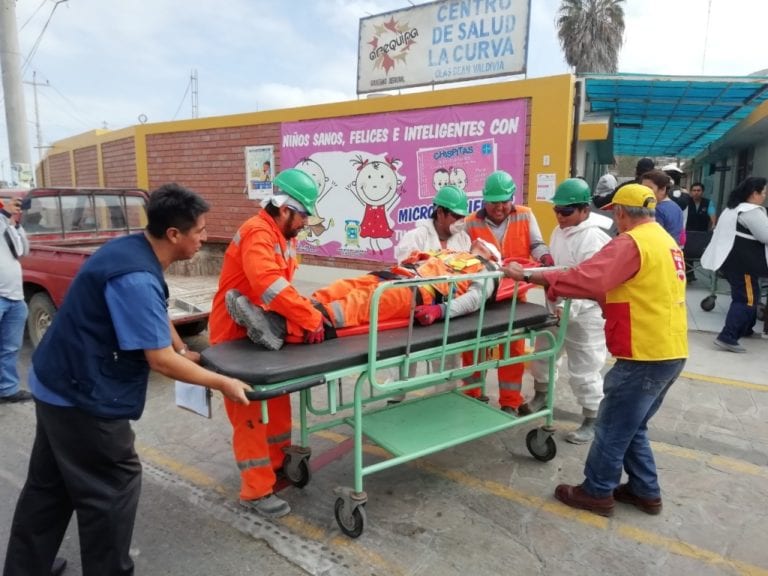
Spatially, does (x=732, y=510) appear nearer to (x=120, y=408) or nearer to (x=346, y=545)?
(x=346, y=545)

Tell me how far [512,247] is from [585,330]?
0.86 meters

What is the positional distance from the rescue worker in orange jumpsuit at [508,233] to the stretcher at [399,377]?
31cm

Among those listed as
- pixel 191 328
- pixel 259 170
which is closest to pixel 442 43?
pixel 259 170

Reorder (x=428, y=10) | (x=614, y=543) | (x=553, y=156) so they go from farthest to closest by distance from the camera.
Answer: (x=428, y=10) < (x=553, y=156) < (x=614, y=543)

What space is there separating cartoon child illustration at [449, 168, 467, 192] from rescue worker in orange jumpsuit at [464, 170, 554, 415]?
125 inches

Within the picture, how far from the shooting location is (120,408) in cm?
213

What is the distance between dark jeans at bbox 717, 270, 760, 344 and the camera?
19.0ft

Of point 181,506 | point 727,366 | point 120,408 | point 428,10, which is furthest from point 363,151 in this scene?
point 120,408

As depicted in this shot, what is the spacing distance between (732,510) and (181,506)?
3120mm

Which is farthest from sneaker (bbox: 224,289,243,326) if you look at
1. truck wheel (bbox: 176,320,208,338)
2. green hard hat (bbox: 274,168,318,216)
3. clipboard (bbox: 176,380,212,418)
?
truck wheel (bbox: 176,320,208,338)

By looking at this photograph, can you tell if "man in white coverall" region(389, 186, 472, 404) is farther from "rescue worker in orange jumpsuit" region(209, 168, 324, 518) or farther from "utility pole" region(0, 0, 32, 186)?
"utility pole" region(0, 0, 32, 186)

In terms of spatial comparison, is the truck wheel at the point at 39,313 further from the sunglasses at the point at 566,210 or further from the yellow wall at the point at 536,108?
the yellow wall at the point at 536,108

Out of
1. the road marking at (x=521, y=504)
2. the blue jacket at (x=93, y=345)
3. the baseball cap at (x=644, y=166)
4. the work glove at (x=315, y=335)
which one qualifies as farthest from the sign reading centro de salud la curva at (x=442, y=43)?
the blue jacket at (x=93, y=345)

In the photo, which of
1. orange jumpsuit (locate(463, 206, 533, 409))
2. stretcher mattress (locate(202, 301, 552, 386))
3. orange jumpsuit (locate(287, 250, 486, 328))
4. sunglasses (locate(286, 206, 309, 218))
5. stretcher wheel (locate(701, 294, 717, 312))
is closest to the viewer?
stretcher mattress (locate(202, 301, 552, 386))
